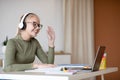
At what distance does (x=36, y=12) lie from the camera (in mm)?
4988

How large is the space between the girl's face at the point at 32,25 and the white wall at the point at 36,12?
298 cm

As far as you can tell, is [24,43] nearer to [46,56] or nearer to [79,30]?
[46,56]

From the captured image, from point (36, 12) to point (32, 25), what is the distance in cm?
312

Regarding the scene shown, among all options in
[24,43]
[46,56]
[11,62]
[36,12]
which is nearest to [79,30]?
[36,12]

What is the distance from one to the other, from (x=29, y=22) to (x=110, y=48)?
3812 millimetres

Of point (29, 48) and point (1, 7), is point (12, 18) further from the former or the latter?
point (29, 48)

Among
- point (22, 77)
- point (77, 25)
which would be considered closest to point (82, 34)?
point (77, 25)

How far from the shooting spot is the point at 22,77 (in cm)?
135

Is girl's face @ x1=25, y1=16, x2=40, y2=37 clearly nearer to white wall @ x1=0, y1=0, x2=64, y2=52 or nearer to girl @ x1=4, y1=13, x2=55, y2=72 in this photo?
girl @ x1=4, y1=13, x2=55, y2=72

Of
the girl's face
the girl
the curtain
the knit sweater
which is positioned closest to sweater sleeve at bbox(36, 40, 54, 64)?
the knit sweater

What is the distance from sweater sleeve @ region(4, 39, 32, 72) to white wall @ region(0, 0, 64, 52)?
10.1 ft

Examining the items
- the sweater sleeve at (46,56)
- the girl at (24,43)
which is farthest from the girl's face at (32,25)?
the sweater sleeve at (46,56)

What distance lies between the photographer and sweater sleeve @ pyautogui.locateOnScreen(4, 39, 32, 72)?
1.67 metres

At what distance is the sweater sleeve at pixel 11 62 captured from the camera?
1.67 metres
